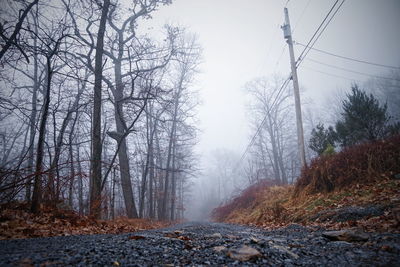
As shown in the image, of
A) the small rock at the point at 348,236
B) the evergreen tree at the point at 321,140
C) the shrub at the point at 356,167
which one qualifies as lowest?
the small rock at the point at 348,236

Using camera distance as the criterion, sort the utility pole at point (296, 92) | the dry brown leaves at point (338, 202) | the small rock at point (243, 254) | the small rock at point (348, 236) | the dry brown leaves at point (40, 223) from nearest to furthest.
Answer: the small rock at point (243, 254) → the small rock at point (348, 236) → the dry brown leaves at point (40, 223) → the dry brown leaves at point (338, 202) → the utility pole at point (296, 92)

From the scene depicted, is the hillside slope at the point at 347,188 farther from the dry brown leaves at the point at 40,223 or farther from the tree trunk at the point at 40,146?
the tree trunk at the point at 40,146

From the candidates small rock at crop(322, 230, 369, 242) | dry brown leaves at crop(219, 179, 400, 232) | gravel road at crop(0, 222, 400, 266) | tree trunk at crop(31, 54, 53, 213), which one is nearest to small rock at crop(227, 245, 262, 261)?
gravel road at crop(0, 222, 400, 266)

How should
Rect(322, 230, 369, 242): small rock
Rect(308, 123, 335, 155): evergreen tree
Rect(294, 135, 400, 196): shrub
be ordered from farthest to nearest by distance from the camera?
Rect(308, 123, 335, 155): evergreen tree → Rect(294, 135, 400, 196): shrub → Rect(322, 230, 369, 242): small rock

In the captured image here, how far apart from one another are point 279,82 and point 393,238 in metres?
22.5

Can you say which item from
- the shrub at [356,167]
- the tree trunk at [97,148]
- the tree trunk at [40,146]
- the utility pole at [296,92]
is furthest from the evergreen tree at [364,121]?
the tree trunk at [40,146]

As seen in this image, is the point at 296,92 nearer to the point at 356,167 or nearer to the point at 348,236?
the point at 356,167

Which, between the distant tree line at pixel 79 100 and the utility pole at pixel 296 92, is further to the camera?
the utility pole at pixel 296 92

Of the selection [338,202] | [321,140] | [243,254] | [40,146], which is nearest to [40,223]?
[40,146]

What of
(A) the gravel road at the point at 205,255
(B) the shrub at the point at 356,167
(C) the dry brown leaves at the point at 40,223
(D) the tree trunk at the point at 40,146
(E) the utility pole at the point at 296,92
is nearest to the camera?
(A) the gravel road at the point at 205,255

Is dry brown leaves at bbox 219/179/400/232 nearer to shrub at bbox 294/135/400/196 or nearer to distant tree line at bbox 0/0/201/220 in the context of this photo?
shrub at bbox 294/135/400/196

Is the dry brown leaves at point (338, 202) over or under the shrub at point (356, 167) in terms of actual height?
under

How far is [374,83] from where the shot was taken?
139 feet

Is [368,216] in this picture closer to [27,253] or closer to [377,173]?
[377,173]
